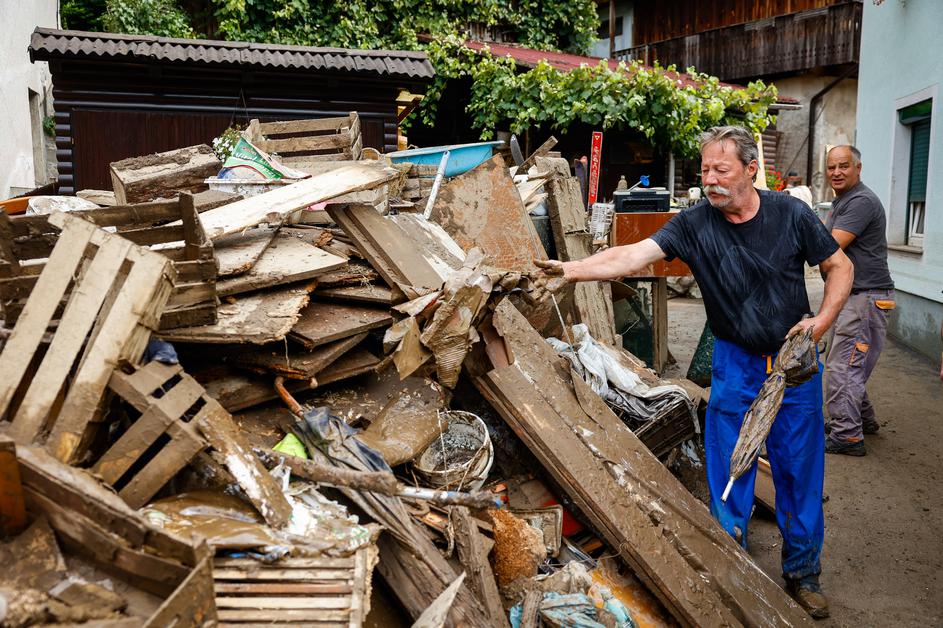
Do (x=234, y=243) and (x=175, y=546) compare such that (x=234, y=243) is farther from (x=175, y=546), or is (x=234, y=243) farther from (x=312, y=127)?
(x=312, y=127)

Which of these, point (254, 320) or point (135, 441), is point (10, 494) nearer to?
point (135, 441)

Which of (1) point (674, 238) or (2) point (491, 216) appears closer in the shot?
(1) point (674, 238)

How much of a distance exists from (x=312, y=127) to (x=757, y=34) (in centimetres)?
1686

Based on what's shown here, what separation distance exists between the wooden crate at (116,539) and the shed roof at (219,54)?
8.20 metres

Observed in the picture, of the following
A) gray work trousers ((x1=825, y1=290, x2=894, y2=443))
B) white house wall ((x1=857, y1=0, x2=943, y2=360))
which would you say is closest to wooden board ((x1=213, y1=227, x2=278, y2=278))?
gray work trousers ((x1=825, y1=290, x2=894, y2=443))

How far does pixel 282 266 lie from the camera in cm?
389

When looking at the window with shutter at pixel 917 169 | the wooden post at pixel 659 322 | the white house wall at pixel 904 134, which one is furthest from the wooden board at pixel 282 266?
the window with shutter at pixel 917 169

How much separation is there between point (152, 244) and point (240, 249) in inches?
25.9

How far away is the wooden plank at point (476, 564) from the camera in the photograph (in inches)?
114

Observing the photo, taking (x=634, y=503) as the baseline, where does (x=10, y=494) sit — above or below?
above

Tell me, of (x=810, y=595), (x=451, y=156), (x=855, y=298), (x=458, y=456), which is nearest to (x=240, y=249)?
(x=458, y=456)

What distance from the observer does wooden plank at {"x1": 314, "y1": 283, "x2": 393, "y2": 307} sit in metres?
4.01

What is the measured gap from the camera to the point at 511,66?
14133 millimetres

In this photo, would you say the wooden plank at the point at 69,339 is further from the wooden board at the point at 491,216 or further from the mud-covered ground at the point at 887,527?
the mud-covered ground at the point at 887,527
